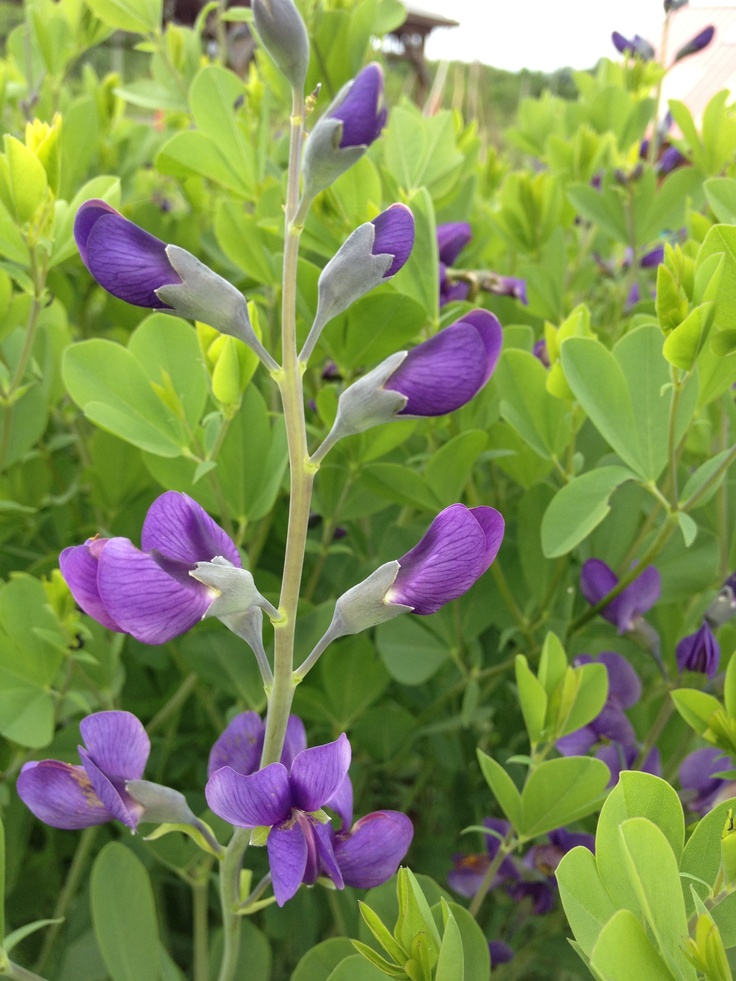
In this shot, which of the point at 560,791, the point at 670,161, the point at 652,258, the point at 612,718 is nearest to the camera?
the point at 560,791

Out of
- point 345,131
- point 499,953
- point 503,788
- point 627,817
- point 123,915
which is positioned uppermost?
point 345,131

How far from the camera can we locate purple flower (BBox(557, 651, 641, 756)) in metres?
0.65

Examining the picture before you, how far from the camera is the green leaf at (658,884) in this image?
1.15ft

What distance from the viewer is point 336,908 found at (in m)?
0.70

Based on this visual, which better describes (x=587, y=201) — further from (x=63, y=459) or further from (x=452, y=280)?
(x=63, y=459)

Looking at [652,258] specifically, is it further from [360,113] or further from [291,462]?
[291,462]

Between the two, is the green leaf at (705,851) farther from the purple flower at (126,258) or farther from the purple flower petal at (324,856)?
the purple flower at (126,258)

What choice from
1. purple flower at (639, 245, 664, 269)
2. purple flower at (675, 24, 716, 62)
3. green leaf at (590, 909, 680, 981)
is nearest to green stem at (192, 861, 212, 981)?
green leaf at (590, 909, 680, 981)

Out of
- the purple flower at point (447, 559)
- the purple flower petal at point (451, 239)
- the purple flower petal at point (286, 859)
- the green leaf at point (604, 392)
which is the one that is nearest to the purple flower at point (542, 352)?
the purple flower petal at point (451, 239)

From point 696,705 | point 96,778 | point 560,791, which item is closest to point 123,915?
point 96,778

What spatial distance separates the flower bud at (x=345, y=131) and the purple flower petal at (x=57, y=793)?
0.34m

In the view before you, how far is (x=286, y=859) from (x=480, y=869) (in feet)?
1.41

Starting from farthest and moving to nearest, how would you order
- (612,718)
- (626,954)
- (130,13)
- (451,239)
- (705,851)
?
(130,13), (451,239), (612,718), (705,851), (626,954)

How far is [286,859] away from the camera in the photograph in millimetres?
409
